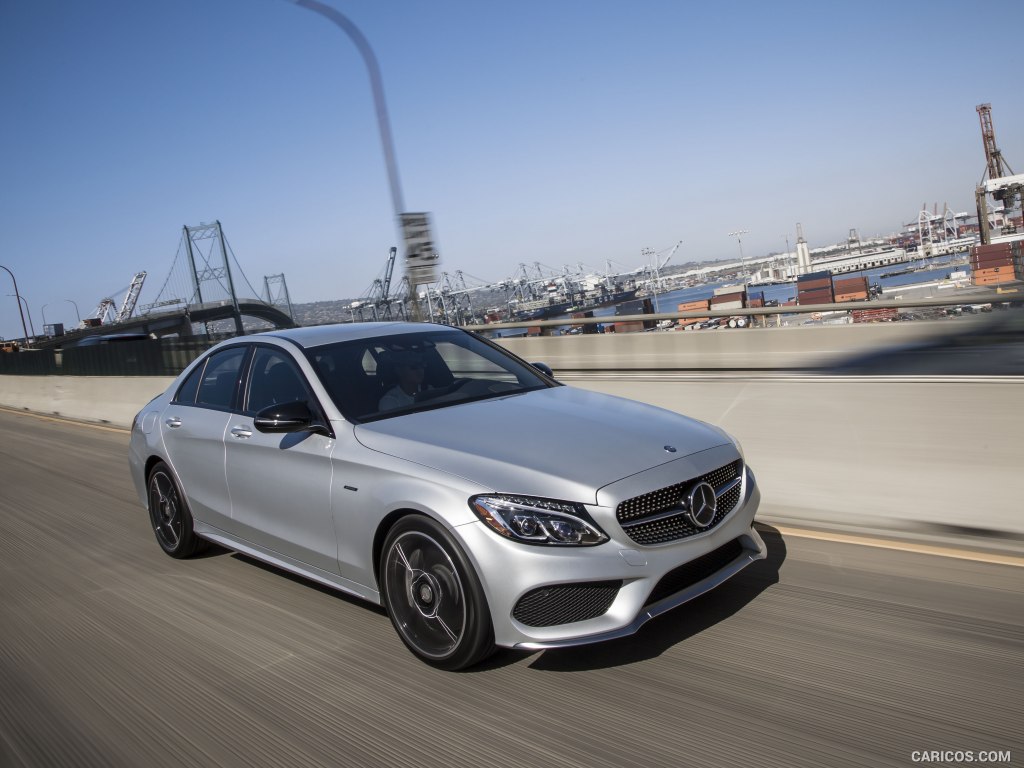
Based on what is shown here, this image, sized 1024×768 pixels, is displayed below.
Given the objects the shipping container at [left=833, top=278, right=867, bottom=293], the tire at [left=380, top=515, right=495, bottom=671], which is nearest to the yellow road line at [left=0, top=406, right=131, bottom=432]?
the shipping container at [left=833, top=278, right=867, bottom=293]

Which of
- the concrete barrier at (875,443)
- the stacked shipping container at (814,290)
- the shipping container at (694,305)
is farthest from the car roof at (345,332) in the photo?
the shipping container at (694,305)

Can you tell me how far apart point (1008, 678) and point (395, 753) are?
7.75 ft

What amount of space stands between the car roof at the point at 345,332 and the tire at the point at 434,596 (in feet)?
5.30

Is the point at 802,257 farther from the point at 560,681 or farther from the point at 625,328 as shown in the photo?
the point at 560,681

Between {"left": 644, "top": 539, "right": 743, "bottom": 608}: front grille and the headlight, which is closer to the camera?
the headlight

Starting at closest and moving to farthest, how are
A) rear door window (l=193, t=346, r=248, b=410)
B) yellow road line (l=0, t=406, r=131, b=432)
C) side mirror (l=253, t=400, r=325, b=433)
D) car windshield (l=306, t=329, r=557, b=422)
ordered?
side mirror (l=253, t=400, r=325, b=433), car windshield (l=306, t=329, r=557, b=422), rear door window (l=193, t=346, r=248, b=410), yellow road line (l=0, t=406, r=131, b=432)

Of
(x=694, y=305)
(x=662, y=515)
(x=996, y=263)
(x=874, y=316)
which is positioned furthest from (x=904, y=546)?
(x=694, y=305)

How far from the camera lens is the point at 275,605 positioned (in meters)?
5.16

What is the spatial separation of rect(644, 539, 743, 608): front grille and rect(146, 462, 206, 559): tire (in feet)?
11.8

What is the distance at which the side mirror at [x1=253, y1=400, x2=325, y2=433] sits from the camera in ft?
14.8

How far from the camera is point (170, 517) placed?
6.29 m

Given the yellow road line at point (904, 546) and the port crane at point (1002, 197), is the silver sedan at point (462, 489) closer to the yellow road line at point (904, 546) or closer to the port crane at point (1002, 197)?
the yellow road line at point (904, 546)

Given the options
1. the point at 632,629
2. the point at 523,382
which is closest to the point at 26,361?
the point at 523,382

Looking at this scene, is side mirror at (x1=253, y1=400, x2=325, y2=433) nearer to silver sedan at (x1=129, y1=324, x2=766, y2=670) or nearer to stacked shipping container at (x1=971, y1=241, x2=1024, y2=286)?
silver sedan at (x1=129, y1=324, x2=766, y2=670)
